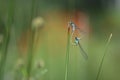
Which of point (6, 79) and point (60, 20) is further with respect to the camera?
point (60, 20)

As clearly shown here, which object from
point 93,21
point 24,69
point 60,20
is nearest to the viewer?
point 24,69

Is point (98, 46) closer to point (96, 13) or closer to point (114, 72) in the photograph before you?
point (114, 72)

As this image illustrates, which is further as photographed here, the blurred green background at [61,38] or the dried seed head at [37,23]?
the blurred green background at [61,38]

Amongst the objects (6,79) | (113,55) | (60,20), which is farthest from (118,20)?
(6,79)

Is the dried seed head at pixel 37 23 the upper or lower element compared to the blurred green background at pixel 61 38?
upper

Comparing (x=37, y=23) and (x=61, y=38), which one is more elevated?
(x=37, y=23)

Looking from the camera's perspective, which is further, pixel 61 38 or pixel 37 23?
pixel 61 38

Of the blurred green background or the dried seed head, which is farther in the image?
the blurred green background

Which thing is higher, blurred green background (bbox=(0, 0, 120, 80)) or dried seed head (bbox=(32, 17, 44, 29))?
dried seed head (bbox=(32, 17, 44, 29))
